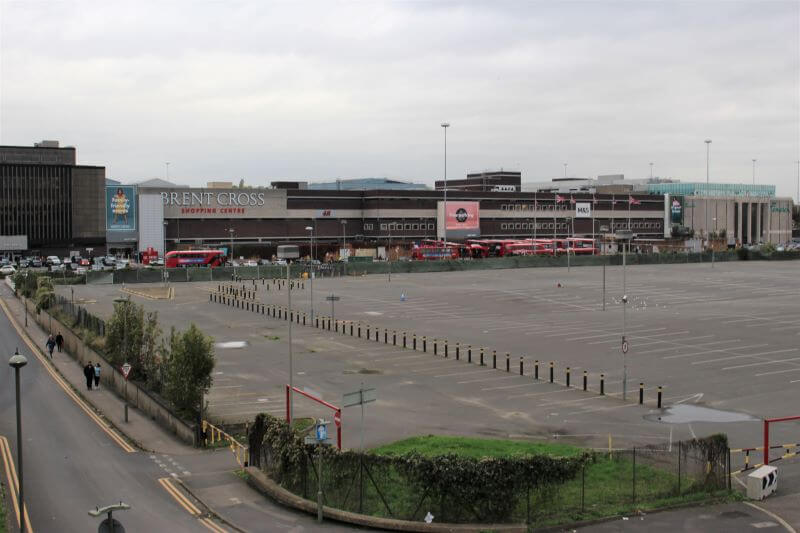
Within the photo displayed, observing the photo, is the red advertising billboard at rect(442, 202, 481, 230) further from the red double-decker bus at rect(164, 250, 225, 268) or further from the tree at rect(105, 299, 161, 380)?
the tree at rect(105, 299, 161, 380)

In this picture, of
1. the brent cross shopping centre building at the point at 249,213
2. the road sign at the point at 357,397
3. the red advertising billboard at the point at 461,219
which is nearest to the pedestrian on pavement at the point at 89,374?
the road sign at the point at 357,397

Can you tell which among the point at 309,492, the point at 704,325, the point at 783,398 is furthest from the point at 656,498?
the point at 704,325

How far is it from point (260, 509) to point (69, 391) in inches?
798

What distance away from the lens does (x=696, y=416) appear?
28703 millimetres

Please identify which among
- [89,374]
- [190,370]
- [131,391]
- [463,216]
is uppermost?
[463,216]

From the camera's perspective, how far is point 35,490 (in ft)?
70.9

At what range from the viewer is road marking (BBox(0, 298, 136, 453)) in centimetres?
2780

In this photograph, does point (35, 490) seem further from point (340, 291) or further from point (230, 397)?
point (340, 291)

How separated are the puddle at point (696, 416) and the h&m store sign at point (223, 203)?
113156mm

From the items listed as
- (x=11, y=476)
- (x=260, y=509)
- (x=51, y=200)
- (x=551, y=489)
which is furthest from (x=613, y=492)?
(x=51, y=200)

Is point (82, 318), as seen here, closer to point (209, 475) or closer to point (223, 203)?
point (209, 475)

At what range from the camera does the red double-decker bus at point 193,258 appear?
4542 inches

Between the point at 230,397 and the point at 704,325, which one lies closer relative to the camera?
the point at 230,397

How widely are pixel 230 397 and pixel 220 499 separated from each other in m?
12.4
